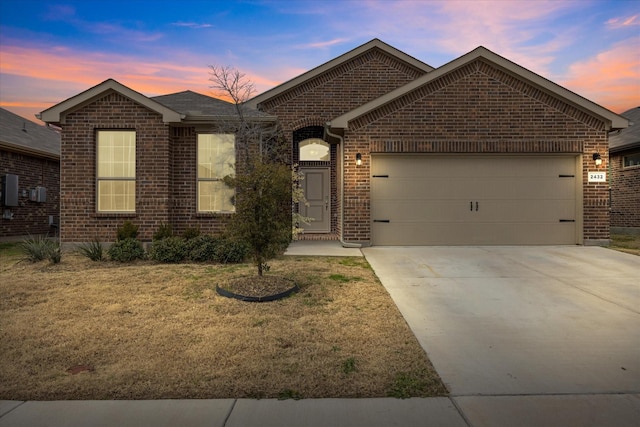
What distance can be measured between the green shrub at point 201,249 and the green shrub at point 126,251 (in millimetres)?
1105

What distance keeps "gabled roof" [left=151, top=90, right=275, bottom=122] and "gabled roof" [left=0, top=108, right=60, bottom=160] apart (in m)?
5.26

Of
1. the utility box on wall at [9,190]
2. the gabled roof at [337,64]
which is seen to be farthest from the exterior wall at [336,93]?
the utility box on wall at [9,190]

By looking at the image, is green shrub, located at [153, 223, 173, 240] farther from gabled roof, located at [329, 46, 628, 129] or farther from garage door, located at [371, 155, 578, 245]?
garage door, located at [371, 155, 578, 245]

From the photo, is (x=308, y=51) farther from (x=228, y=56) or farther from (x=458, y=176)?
(x=458, y=176)

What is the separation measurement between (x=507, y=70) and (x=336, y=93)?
214 inches

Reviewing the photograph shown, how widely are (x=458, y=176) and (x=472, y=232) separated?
1.57 m

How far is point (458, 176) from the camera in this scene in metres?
10.9

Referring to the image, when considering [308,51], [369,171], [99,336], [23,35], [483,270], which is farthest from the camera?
[308,51]

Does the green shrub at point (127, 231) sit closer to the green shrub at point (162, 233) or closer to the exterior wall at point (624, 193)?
the green shrub at point (162, 233)

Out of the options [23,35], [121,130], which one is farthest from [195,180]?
[23,35]

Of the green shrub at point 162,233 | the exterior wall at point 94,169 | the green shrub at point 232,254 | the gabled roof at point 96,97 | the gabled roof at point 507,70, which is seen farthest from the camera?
the exterior wall at point 94,169

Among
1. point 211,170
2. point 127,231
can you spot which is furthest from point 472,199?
point 127,231

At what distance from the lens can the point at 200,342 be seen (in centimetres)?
415

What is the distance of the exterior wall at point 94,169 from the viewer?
36.4ft
